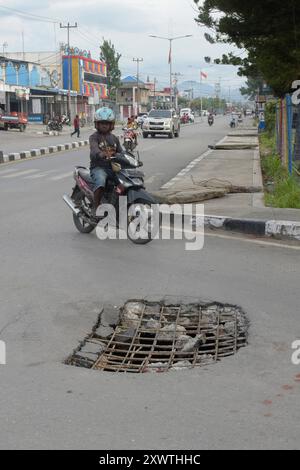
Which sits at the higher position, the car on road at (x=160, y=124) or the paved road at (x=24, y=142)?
the car on road at (x=160, y=124)

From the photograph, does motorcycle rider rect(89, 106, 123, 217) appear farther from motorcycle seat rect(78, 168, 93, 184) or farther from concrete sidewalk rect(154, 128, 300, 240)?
concrete sidewalk rect(154, 128, 300, 240)

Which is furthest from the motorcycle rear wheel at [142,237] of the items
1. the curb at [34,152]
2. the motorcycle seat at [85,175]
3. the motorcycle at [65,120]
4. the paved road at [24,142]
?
the motorcycle at [65,120]

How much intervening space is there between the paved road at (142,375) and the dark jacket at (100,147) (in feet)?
3.15

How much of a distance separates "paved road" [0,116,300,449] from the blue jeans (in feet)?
2.37

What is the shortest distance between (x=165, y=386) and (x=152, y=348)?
0.76 metres

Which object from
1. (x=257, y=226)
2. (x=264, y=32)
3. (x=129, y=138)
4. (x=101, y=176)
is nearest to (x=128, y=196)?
(x=101, y=176)

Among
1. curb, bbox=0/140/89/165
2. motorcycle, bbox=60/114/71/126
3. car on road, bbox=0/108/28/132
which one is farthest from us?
motorcycle, bbox=60/114/71/126

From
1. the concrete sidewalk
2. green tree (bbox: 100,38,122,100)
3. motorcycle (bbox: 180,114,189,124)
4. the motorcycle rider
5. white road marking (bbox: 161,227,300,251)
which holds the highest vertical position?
green tree (bbox: 100,38,122,100)

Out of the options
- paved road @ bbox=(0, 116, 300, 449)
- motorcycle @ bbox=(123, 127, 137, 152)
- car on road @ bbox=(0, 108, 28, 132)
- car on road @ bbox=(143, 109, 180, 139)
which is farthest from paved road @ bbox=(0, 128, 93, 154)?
paved road @ bbox=(0, 116, 300, 449)

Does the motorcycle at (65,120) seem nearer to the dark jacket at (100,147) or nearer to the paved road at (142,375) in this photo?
the dark jacket at (100,147)

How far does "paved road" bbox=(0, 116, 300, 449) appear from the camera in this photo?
3.09 meters

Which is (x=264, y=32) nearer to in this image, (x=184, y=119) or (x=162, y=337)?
(x=162, y=337)

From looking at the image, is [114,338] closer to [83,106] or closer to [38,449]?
[38,449]

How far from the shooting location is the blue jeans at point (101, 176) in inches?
303
